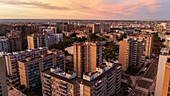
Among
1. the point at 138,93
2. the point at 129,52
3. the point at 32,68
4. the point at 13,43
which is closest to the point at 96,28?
the point at 13,43

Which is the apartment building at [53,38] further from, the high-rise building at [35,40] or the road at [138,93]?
the road at [138,93]

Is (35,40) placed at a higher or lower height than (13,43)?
higher

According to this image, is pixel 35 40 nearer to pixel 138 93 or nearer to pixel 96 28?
pixel 138 93

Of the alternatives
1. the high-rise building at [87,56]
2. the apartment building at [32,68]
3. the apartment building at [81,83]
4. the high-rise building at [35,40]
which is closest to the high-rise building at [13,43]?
the high-rise building at [35,40]

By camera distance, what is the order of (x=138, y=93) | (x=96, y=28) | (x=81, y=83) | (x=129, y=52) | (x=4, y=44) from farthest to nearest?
1. (x=96, y=28)
2. (x=4, y=44)
3. (x=129, y=52)
4. (x=138, y=93)
5. (x=81, y=83)

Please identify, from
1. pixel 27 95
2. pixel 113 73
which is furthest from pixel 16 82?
pixel 113 73

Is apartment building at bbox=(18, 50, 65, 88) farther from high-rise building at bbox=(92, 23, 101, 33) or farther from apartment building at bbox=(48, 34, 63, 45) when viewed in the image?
high-rise building at bbox=(92, 23, 101, 33)

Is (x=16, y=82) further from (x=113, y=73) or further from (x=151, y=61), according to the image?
(x=151, y=61)
